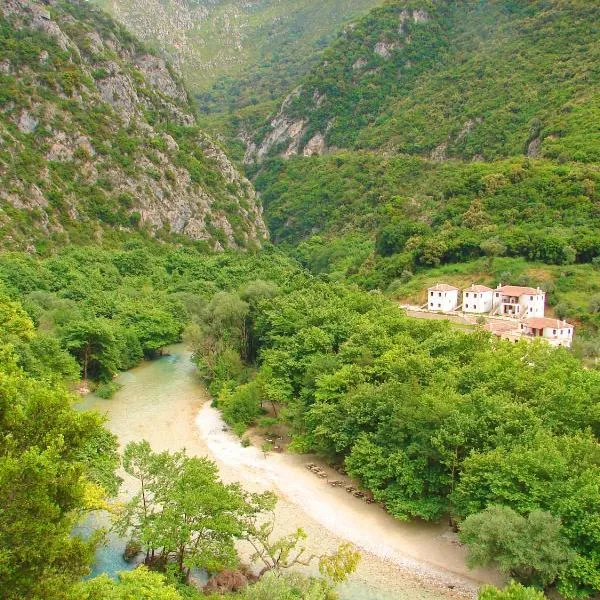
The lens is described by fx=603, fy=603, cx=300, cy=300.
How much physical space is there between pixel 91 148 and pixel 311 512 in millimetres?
88702

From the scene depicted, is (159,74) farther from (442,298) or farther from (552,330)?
(552,330)

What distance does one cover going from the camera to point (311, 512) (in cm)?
2962

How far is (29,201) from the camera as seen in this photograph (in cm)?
8656

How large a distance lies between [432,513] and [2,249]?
67.9m

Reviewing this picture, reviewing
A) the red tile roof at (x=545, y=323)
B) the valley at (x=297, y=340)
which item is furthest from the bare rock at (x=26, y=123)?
the red tile roof at (x=545, y=323)

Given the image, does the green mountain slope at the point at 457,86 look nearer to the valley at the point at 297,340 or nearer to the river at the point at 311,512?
the valley at the point at 297,340

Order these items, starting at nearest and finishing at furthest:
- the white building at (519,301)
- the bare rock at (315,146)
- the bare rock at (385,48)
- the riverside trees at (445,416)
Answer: the riverside trees at (445,416), the white building at (519,301), the bare rock at (315,146), the bare rock at (385,48)

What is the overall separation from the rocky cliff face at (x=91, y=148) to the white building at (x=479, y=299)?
57545mm

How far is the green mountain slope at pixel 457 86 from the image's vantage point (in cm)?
10681

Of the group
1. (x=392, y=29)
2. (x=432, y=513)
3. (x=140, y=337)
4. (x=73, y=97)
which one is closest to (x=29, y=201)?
(x=73, y=97)

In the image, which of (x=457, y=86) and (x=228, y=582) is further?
(x=457, y=86)

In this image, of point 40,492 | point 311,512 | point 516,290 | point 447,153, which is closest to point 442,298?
point 516,290

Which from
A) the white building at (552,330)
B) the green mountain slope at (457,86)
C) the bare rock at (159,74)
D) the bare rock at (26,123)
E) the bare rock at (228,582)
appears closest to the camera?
the bare rock at (228,582)

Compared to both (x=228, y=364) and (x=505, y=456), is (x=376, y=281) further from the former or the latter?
(x=505, y=456)
